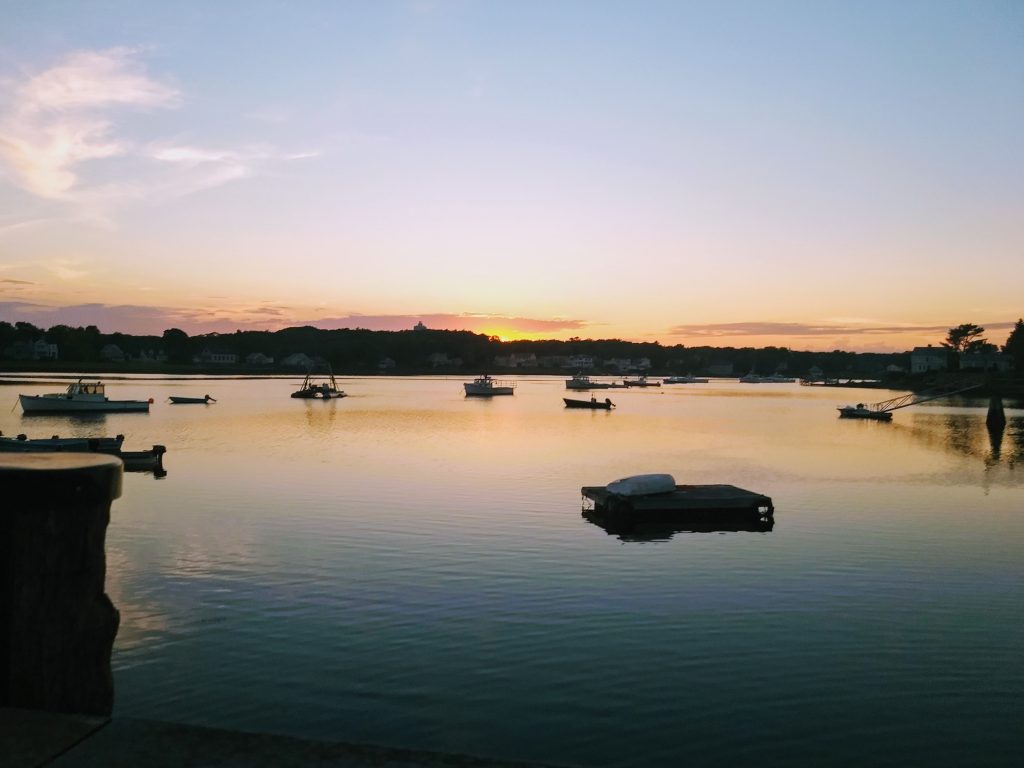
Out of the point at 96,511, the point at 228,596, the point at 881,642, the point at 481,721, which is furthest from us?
the point at 228,596

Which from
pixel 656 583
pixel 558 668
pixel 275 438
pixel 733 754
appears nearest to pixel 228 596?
pixel 558 668

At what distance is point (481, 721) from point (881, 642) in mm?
8334

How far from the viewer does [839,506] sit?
110 feet

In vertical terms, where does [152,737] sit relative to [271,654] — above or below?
above

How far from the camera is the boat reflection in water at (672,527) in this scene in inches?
1055

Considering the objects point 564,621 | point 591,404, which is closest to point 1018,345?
point 591,404

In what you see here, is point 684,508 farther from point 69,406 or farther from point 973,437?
point 69,406

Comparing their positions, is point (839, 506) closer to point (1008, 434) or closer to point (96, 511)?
point (96, 511)

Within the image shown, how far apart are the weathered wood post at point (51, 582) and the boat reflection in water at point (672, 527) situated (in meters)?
21.7

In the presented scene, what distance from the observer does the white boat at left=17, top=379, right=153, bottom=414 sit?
79.1m

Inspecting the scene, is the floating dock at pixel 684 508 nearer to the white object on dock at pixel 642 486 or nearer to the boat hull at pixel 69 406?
the white object on dock at pixel 642 486

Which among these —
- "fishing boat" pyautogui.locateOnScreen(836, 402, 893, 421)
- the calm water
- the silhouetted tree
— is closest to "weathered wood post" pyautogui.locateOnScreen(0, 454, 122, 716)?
the calm water

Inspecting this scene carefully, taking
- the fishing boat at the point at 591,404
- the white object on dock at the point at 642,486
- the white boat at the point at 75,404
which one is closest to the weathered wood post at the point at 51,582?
the white object on dock at the point at 642,486

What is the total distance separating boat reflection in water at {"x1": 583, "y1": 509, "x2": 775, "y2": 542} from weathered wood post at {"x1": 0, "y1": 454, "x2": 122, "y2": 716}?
71.2 feet
